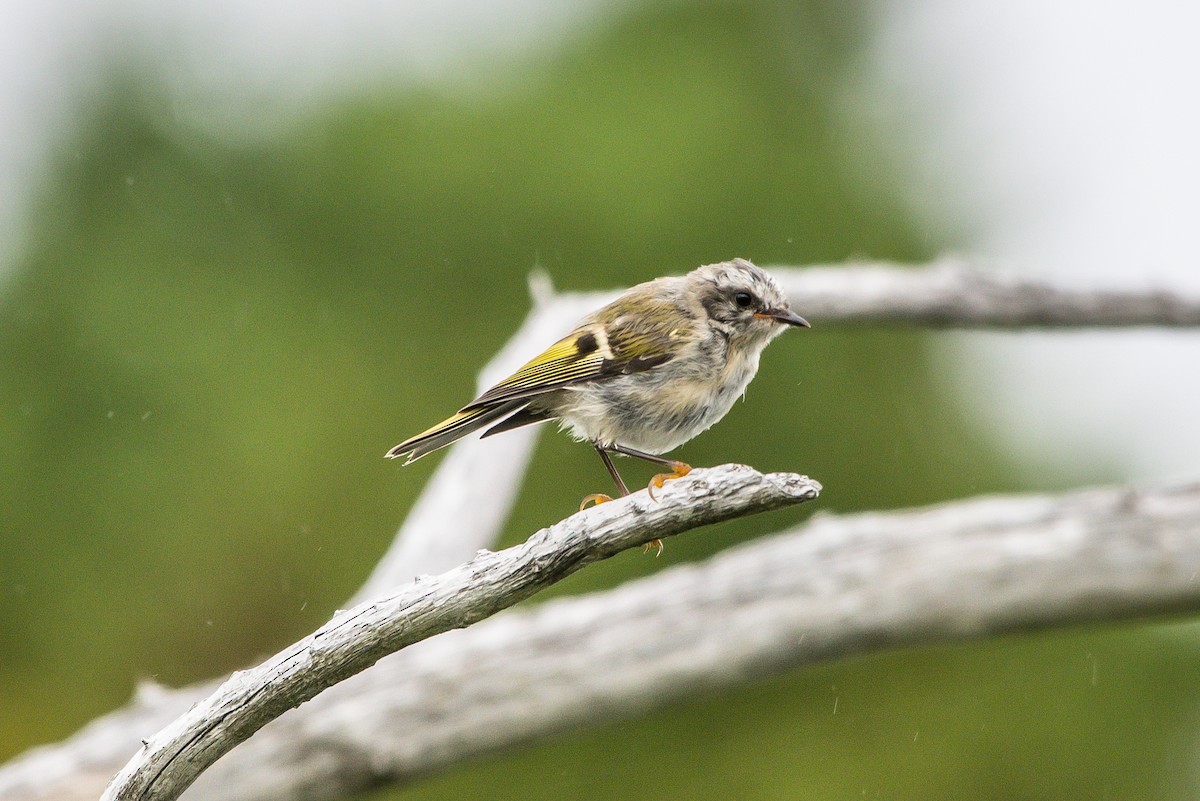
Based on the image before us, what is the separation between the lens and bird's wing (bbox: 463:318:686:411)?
4117 mm

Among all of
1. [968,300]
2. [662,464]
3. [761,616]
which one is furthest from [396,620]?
[968,300]

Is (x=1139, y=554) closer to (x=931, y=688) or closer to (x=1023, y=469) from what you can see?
(x=931, y=688)

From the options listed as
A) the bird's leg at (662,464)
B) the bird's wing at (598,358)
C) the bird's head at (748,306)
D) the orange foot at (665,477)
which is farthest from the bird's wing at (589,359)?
the orange foot at (665,477)

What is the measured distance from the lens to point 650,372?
4172 mm

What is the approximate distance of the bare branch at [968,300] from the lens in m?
6.36

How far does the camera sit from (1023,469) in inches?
342

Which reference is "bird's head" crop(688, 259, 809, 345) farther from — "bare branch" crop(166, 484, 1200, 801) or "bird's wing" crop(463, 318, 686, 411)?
"bare branch" crop(166, 484, 1200, 801)

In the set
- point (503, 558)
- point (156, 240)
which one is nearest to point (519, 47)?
point (156, 240)

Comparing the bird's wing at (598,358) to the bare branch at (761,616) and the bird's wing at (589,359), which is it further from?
the bare branch at (761,616)

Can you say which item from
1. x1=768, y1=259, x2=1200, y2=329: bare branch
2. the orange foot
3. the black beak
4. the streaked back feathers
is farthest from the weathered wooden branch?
the black beak

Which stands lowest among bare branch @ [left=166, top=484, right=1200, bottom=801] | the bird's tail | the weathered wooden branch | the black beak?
bare branch @ [left=166, top=484, right=1200, bottom=801]

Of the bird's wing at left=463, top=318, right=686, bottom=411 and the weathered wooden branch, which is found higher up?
the bird's wing at left=463, top=318, right=686, bottom=411

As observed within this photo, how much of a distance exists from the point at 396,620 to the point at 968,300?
14.7 ft

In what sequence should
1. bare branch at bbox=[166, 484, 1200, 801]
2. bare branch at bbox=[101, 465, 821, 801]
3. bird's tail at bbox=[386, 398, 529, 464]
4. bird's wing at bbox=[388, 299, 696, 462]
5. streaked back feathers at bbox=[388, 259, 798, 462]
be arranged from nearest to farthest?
bare branch at bbox=[101, 465, 821, 801], bird's tail at bbox=[386, 398, 529, 464], bird's wing at bbox=[388, 299, 696, 462], streaked back feathers at bbox=[388, 259, 798, 462], bare branch at bbox=[166, 484, 1200, 801]
